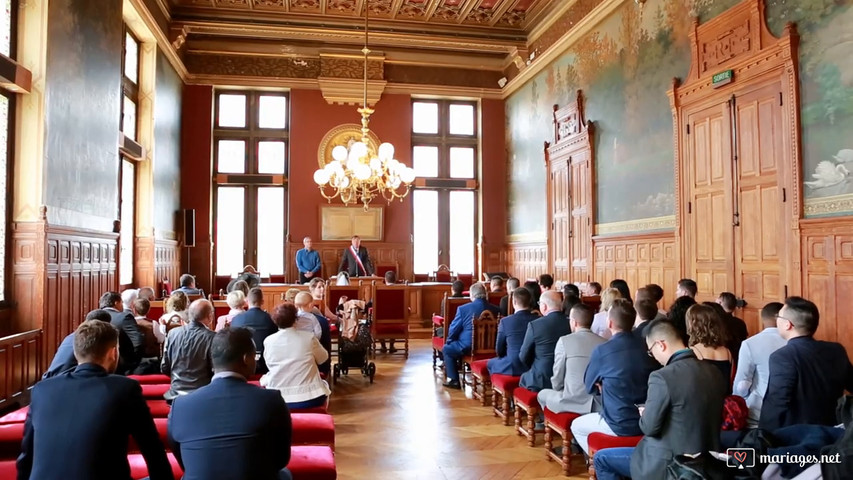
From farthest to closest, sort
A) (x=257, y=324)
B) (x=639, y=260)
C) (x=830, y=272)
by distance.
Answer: (x=639, y=260), (x=830, y=272), (x=257, y=324)

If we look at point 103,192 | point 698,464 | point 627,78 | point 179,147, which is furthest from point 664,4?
point 179,147

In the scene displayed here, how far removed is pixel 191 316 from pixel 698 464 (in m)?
3.24

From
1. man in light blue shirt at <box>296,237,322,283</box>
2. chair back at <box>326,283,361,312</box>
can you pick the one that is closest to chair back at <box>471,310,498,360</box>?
chair back at <box>326,283,361,312</box>

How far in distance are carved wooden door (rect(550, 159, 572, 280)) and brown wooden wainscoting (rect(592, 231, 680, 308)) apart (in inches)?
45.1

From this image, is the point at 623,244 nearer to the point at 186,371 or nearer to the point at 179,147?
the point at 186,371

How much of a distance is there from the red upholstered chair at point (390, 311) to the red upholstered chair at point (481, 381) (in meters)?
2.36

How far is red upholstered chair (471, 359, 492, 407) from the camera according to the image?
18.9 feet

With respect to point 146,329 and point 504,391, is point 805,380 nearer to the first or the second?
point 504,391

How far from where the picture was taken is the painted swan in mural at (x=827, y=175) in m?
5.28

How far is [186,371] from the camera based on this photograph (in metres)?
3.88

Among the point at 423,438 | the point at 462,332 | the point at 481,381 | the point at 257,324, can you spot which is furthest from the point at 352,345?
the point at 423,438

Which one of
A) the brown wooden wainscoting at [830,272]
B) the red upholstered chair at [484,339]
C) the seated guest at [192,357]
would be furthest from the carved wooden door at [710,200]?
the seated guest at [192,357]

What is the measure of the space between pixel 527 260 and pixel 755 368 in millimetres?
9191

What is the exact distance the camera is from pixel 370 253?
13680mm
